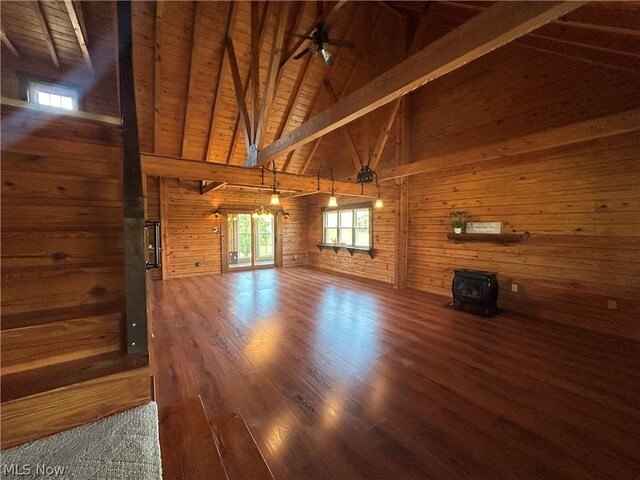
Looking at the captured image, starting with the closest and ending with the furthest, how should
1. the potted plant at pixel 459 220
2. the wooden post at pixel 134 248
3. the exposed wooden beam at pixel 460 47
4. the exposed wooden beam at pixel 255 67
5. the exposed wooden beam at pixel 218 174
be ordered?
the wooden post at pixel 134 248 → the exposed wooden beam at pixel 460 47 → the exposed wooden beam at pixel 218 174 → the exposed wooden beam at pixel 255 67 → the potted plant at pixel 459 220

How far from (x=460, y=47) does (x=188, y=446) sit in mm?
3055

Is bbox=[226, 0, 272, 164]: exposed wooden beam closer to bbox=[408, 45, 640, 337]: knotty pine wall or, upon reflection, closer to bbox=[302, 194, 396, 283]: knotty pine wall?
bbox=[302, 194, 396, 283]: knotty pine wall

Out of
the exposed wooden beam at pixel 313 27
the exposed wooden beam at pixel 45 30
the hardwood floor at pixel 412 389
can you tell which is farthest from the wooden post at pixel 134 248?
the exposed wooden beam at pixel 45 30

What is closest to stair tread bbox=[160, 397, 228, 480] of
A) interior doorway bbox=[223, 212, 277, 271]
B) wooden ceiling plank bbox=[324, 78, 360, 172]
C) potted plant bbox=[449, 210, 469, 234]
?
potted plant bbox=[449, 210, 469, 234]

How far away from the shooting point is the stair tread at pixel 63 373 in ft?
2.71

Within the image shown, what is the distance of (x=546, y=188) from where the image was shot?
13.0 ft

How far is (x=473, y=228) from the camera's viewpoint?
4.80 meters

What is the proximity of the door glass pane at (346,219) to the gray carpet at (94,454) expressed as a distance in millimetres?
7178

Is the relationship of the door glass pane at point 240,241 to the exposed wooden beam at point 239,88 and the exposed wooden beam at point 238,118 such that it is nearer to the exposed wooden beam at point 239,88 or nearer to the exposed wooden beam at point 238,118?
the exposed wooden beam at point 238,118

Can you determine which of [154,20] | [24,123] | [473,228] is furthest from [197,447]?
[154,20]

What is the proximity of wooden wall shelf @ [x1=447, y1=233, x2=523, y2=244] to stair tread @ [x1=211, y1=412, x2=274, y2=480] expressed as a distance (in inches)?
181

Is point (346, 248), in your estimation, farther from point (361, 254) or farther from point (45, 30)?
point (45, 30)

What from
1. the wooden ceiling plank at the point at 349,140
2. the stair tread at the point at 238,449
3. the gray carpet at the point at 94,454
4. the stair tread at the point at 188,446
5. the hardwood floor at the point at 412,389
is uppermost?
the wooden ceiling plank at the point at 349,140

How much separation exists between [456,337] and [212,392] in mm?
3043
